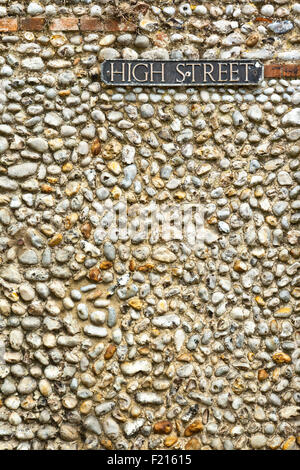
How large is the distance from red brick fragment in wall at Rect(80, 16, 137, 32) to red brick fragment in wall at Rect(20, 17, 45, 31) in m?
0.25

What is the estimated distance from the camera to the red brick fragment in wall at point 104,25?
133 inches

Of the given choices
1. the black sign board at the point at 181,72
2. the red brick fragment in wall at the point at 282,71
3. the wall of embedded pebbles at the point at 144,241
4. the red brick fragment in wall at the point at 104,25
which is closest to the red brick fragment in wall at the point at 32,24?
the wall of embedded pebbles at the point at 144,241

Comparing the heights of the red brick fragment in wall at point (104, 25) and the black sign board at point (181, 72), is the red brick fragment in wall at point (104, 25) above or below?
above

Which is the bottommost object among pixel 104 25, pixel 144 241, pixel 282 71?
pixel 144 241

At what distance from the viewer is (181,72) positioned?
339 centimetres

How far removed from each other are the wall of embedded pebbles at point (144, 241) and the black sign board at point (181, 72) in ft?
0.18

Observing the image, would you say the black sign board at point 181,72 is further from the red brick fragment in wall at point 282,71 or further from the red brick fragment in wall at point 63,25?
the red brick fragment in wall at point 63,25

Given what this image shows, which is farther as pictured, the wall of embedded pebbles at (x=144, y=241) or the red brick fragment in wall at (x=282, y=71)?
the red brick fragment in wall at (x=282, y=71)

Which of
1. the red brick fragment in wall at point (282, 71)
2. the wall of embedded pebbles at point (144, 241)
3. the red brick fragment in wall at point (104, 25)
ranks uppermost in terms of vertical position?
the red brick fragment in wall at point (104, 25)

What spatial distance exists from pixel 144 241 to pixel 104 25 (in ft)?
4.52

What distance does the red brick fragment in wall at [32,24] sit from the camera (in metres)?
3.36

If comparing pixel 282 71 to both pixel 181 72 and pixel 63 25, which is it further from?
pixel 63 25

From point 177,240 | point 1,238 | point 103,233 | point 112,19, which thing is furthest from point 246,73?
point 1,238

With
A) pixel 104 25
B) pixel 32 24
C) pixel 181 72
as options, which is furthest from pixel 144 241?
pixel 32 24
